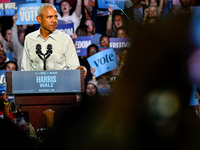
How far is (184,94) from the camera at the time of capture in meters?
0.44

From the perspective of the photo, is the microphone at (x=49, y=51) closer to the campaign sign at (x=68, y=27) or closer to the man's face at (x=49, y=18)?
the man's face at (x=49, y=18)

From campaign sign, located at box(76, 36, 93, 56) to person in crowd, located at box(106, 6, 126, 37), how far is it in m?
0.29

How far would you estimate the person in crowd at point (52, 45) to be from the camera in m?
1.95

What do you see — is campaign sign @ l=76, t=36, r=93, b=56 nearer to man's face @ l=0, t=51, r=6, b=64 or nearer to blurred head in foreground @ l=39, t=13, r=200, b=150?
man's face @ l=0, t=51, r=6, b=64

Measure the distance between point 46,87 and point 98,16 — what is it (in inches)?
85.3

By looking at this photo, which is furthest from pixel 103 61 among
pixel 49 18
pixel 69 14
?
pixel 49 18

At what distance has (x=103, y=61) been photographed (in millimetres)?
3514

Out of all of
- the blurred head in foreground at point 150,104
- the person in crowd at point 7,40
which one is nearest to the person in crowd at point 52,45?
the blurred head in foreground at point 150,104

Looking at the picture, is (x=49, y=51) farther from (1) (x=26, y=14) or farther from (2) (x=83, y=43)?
(1) (x=26, y=14)

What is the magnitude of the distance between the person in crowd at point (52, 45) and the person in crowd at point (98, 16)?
1617 millimetres

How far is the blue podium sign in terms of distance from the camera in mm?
1669

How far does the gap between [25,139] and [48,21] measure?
5.25ft

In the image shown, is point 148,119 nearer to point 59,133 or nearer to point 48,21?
point 59,133

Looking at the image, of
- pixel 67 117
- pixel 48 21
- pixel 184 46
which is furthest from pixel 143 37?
pixel 48 21
